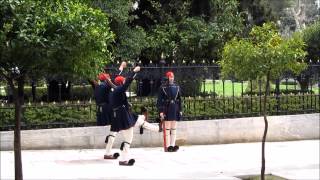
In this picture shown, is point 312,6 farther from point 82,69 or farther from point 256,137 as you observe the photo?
point 82,69

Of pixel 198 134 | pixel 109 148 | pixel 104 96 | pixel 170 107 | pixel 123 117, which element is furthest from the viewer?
pixel 198 134

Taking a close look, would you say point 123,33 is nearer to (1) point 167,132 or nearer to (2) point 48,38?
(1) point 167,132

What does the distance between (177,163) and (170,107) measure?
5.81 ft

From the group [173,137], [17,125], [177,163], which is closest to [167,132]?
→ [173,137]

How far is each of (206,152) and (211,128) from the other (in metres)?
1.30

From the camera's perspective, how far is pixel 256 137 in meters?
15.9

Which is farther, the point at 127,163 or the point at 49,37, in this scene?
the point at 127,163

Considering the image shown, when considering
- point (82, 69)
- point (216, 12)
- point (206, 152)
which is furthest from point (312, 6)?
point (82, 69)

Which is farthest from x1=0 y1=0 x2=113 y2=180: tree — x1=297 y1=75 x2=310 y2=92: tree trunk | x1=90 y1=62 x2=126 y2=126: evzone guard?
x1=297 y1=75 x2=310 y2=92: tree trunk

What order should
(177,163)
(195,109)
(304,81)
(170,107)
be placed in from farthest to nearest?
(304,81) → (195,109) → (170,107) → (177,163)

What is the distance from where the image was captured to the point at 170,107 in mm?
13883

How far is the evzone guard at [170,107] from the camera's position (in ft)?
45.5

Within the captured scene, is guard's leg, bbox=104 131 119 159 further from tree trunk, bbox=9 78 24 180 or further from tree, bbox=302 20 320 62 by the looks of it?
tree, bbox=302 20 320 62

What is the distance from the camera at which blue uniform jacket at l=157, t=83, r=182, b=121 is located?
13875 millimetres
